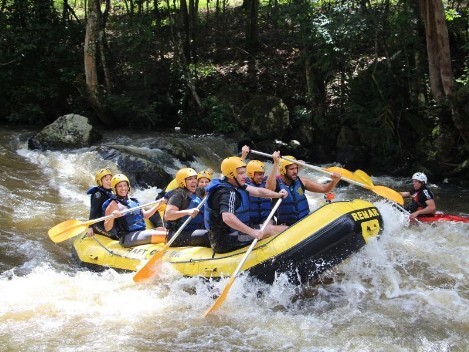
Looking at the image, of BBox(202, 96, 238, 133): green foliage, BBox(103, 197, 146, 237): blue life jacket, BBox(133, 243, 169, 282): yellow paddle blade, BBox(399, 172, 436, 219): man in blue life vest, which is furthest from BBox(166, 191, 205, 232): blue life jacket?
BBox(202, 96, 238, 133): green foliage

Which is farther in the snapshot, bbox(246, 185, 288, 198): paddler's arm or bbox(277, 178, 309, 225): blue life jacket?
bbox(277, 178, 309, 225): blue life jacket

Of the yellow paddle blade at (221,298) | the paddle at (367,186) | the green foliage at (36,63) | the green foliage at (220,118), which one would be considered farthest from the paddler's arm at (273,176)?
the green foliage at (36,63)

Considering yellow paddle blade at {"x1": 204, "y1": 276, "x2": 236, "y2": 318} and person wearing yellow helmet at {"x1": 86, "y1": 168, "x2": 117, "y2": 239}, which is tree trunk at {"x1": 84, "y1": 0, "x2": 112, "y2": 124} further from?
yellow paddle blade at {"x1": 204, "y1": 276, "x2": 236, "y2": 318}

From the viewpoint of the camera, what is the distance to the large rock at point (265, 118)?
12.9 metres

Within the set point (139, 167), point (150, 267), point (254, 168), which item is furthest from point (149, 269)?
point (139, 167)

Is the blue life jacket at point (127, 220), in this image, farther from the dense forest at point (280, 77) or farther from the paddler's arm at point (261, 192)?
the dense forest at point (280, 77)

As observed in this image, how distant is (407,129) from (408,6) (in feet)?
9.15

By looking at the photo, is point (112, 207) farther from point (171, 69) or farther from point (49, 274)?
point (171, 69)

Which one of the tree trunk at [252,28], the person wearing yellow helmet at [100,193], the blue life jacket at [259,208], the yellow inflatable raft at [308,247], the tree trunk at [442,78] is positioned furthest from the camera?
the tree trunk at [252,28]

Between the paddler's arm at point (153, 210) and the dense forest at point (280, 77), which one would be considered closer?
the paddler's arm at point (153, 210)

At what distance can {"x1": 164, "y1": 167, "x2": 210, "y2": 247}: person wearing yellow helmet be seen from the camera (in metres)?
5.77

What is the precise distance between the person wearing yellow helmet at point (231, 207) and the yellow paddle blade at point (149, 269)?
0.59 m

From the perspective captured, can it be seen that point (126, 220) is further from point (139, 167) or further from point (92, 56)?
point (92, 56)

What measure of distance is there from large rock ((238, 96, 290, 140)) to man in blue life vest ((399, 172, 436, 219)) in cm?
571
